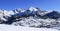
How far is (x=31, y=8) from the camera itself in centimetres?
2869

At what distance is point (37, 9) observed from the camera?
29.3 metres

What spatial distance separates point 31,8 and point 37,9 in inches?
57.0
